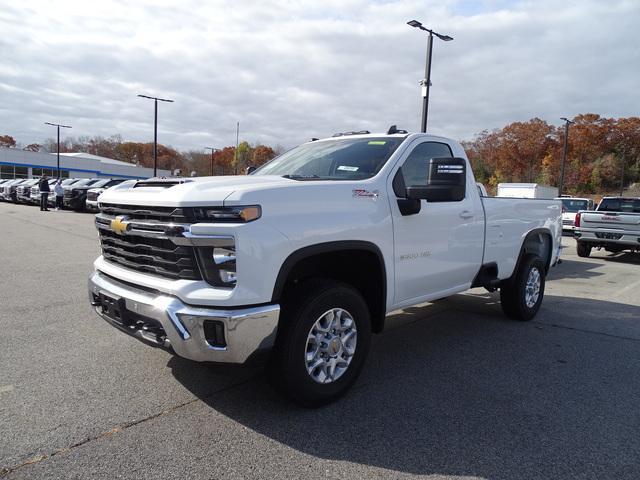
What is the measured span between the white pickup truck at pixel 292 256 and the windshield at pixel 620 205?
1164 centimetres

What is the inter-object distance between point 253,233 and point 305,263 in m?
0.61

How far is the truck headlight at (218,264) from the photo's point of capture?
9.59 ft

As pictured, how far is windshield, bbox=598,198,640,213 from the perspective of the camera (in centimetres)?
1386

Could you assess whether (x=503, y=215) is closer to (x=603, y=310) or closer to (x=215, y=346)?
(x=603, y=310)

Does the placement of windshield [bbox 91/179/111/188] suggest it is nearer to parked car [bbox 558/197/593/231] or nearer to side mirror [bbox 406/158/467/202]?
parked car [bbox 558/197/593/231]

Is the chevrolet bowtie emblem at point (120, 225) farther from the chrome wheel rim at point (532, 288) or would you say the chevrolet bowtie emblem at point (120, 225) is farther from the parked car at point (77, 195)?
the parked car at point (77, 195)

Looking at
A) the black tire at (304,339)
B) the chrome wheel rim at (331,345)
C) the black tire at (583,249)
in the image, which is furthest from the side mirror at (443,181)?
the black tire at (583,249)

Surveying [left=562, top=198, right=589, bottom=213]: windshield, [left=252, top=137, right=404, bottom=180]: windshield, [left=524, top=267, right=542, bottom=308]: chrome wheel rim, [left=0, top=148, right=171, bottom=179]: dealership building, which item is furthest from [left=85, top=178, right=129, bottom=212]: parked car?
[left=0, top=148, right=171, bottom=179]: dealership building

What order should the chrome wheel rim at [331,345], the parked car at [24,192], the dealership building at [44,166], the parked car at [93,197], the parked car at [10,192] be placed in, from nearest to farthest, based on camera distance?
the chrome wheel rim at [331,345], the parked car at [93,197], the parked car at [24,192], the parked car at [10,192], the dealership building at [44,166]

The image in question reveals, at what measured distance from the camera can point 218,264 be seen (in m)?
2.94

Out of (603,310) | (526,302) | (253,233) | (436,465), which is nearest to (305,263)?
(253,233)

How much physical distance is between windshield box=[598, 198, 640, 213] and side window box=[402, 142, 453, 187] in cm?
1176

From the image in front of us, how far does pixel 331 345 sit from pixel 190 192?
140 cm

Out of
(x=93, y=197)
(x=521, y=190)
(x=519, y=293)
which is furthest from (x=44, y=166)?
(x=519, y=293)
